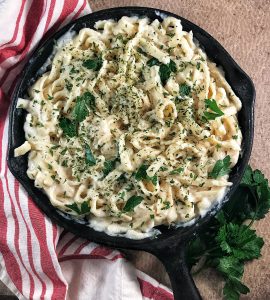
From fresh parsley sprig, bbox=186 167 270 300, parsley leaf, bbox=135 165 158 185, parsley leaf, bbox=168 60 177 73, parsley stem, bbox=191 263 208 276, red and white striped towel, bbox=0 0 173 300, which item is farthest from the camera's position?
parsley stem, bbox=191 263 208 276

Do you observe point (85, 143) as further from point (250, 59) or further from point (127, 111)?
point (250, 59)

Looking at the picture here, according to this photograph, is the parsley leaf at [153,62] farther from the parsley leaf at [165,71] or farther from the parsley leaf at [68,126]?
the parsley leaf at [68,126]

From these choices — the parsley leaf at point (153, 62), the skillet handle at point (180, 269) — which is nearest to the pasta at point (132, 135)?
the parsley leaf at point (153, 62)

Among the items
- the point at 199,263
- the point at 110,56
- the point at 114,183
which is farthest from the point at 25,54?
the point at 199,263

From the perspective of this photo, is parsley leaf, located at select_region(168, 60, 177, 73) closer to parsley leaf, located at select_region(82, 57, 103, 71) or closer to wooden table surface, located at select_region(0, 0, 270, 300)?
parsley leaf, located at select_region(82, 57, 103, 71)

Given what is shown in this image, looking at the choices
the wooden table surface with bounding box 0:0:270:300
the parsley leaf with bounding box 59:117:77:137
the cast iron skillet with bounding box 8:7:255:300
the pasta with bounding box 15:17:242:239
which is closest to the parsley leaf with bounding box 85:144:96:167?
the pasta with bounding box 15:17:242:239

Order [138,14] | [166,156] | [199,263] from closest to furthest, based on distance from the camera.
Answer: [166,156], [138,14], [199,263]
